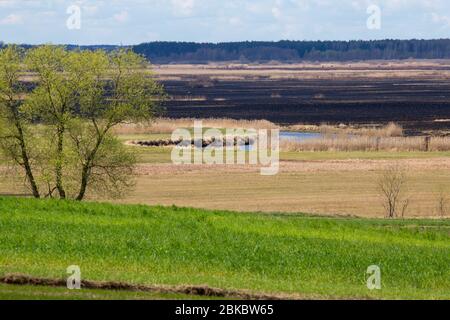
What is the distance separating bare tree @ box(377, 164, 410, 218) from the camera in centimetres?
5441

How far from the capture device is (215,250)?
27844 mm

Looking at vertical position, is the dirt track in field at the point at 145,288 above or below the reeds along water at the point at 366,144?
above

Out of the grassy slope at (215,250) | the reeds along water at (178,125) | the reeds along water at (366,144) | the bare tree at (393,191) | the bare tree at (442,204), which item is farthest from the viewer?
the reeds along water at (178,125)

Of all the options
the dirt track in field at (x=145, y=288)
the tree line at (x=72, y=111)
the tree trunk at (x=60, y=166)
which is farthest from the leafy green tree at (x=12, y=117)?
the dirt track in field at (x=145, y=288)

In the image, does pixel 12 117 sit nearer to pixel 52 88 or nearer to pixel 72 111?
pixel 52 88

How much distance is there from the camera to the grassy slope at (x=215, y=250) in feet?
76.7

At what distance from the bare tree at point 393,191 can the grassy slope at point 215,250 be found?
18.2 meters

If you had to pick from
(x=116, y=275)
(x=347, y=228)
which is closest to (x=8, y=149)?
(x=347, y=228)

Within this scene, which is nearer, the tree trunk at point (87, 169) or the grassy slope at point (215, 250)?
the grassy slope at point (215, 250)

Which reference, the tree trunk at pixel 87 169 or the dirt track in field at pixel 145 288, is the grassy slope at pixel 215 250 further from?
the tree trunk at pixel 87 169

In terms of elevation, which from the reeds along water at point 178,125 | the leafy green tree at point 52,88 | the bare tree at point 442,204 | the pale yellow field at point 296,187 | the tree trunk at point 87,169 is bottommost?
the pale yellow field at point 296,187

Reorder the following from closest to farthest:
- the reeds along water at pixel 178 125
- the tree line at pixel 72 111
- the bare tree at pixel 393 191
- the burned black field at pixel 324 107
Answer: the tree line at pixel 72 111 < the bare tree at pixel 393 191 < the reeds along water at pixel 178 125 < the burned black field at pixel 324 107
